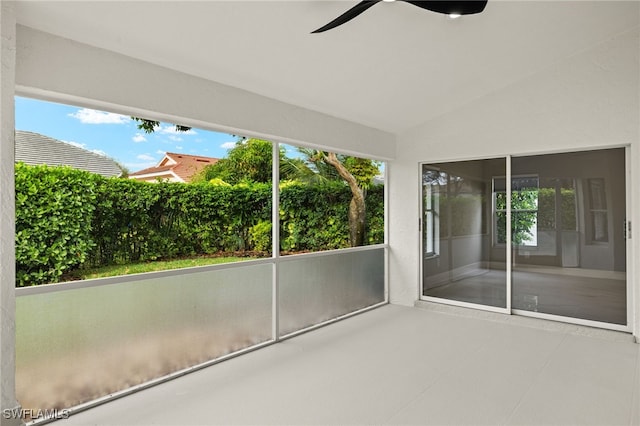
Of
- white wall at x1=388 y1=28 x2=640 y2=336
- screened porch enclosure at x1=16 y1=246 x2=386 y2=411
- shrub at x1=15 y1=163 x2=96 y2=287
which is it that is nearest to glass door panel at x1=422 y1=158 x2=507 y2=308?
white wall at x1=388 y1=28 x2=640 y2=336

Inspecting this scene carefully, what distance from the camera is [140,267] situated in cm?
300

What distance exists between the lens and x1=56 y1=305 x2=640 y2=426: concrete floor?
8.18 ft

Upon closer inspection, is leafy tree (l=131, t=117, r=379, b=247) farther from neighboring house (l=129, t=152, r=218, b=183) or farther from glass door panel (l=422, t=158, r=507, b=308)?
glass door panel (l=422, t=158, r=507, b=308)

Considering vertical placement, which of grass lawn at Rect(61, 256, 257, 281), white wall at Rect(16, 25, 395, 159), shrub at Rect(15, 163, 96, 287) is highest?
white wall at Rect(16, 25, 395, 159)

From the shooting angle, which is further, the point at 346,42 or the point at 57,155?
the point at 346,42

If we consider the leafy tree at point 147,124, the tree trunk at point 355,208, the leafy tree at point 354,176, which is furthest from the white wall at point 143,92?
the tree trunk at point 355,208

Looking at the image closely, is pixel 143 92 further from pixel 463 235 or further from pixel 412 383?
pixel 463 235

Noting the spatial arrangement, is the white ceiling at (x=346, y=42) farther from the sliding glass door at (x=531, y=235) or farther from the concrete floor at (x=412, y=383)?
the concrete floor at (x=412, y=383)

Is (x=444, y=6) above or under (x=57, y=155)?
above

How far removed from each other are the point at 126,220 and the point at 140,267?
38 centimetres

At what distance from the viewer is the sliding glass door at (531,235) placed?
4.06 m

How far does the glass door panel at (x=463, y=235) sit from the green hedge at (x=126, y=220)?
1877 mm

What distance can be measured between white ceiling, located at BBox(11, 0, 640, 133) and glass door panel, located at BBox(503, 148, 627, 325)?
1165mm

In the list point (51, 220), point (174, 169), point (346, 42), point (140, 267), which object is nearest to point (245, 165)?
point (174, 169)
